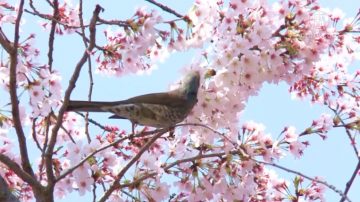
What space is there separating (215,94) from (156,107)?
1.66 feet

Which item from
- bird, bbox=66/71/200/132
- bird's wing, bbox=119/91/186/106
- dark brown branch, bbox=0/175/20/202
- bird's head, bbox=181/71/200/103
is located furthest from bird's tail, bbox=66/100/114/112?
dark brown branch, bbox=0/175/20/202

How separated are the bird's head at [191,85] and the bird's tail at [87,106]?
1.78 ft

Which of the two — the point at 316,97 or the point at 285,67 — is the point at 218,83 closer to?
the point at 285,67

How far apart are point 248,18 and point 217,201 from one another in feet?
4.50

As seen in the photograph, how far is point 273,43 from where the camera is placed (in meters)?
4.46

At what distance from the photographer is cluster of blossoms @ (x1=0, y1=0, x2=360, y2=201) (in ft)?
13.9

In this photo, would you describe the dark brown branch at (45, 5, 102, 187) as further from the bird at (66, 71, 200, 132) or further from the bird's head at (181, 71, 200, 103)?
the bird's head at (181, 71, 200, 103)

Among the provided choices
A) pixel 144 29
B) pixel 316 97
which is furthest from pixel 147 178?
pixel 316 97

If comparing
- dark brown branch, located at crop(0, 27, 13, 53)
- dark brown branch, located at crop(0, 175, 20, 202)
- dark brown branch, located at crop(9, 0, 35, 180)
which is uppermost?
dark brown branch, located at crop(0, 27, 13, 53)

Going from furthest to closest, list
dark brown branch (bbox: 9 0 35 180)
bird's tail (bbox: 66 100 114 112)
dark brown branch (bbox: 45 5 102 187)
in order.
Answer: bird's tail (bbox: 66 100 114 112) < dark brown branch (bbox: 45 5 102 187) < dark brown branch (bbox: 9 0 35 180)

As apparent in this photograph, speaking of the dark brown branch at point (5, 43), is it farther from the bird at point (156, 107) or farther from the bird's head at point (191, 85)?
the bird's head at point (191, 85)

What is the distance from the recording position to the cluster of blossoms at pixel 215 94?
422cm

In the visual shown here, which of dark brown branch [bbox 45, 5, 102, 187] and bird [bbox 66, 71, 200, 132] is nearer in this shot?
dark brown branch [bbox 45, 5, 102, 187]

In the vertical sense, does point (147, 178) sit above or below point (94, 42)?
below
